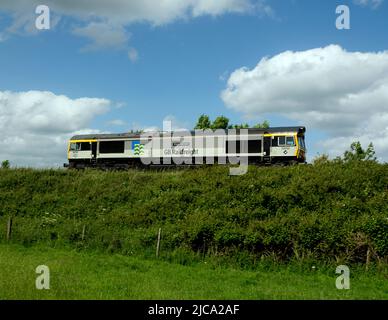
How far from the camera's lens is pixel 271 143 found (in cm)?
3562

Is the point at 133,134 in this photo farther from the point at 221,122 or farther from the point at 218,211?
the point at 221,122

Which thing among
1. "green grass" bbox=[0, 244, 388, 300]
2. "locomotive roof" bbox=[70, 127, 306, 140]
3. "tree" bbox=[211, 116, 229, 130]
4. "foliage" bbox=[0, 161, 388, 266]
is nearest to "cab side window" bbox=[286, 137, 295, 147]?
"locomotive roof" bbox=[70, 127, 306, 140]

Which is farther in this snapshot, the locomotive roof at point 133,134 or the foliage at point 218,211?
the locomotive roof at point 133,134

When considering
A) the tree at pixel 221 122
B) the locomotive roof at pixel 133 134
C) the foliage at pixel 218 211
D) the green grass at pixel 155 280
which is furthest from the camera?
the tree at pixel 221 122

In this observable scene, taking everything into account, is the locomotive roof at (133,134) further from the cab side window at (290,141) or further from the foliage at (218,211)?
the foliage at (218,211)

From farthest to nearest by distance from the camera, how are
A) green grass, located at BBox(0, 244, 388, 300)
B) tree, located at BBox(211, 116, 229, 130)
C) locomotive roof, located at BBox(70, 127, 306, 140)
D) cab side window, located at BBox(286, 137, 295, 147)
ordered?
1. tree, located at BBox(211, 116, 229, 130)
2. locomotive roof, located at BBox(70, 127, 306, 140)
3. cab side window, located at BBox(286, 137, 295, 147)
4. green grass, located at BBox(0, 244, 388, 300)

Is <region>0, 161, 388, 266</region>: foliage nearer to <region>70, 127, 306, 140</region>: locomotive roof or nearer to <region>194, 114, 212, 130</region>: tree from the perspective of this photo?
<region>70, 127, 306, 140</region>: locomotive roof

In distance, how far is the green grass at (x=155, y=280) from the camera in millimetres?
13188

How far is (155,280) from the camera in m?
16.0

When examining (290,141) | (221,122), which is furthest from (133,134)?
(221,122)

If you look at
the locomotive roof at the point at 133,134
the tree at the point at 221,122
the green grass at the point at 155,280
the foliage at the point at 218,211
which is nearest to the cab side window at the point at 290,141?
the locomotive roof at the point at 133,134

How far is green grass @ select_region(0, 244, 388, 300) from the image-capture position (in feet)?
43.3

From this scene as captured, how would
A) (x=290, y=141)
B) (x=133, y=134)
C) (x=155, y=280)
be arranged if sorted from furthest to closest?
(x=133, y=134) < (x=290, y=141) < (x=155, y=280)

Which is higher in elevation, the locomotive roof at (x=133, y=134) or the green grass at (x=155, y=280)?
the locomotive roof at (x=133, y=134)
